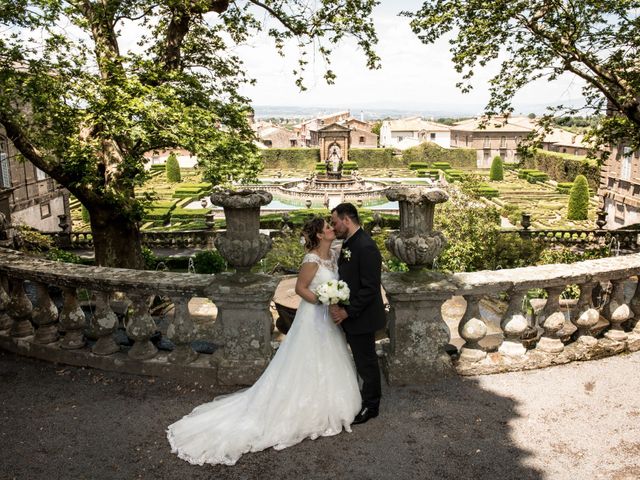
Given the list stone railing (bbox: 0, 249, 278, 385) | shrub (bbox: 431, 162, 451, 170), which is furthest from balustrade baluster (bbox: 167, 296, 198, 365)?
shrub (bbox: 431, 162, 451, 170)

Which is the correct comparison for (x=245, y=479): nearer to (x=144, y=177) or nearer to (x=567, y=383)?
(x=567, y=383)

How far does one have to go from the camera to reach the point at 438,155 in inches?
2894

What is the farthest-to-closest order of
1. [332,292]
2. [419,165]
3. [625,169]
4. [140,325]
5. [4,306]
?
[419,165]
[625,169]
[4,306]
[140,325]
[332,292]

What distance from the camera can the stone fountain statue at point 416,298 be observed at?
491 centimetres

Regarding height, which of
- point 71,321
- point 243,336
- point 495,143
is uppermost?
point 495,143

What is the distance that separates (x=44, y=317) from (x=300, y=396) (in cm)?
292

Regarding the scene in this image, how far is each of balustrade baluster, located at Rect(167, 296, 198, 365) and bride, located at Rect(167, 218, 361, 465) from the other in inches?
28.5

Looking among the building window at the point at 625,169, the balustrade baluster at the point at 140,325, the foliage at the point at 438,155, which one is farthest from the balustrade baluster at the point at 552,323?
the foliage at the point at 438,155

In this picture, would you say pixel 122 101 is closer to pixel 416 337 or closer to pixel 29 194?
pixel 416 337

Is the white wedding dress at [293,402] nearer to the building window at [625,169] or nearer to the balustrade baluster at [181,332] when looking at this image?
the balustrade baluster at [181,332]

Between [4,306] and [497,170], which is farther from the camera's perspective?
[497,170]

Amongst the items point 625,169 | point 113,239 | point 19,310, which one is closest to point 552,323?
point 19,310

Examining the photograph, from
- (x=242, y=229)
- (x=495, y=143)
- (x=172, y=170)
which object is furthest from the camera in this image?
(x=495, y=143)

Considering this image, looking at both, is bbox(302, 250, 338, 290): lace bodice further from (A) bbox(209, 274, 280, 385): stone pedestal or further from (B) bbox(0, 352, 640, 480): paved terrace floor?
(B) bbox(0, 352, 640, 480): paved terrace floor
